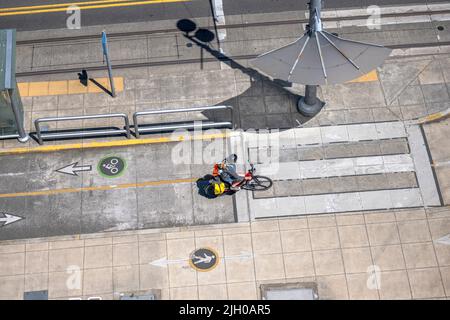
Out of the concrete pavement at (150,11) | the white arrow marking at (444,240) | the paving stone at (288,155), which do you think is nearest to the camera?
the white arrow marking at (444,240)

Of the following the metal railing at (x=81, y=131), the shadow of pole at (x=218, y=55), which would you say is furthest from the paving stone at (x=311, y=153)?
the metal railing at (x=81, y=131)

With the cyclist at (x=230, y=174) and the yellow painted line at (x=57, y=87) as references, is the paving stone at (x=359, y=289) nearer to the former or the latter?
the cyclist at (x=230, y=174)

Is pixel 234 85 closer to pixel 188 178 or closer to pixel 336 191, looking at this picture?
pixel 188 178

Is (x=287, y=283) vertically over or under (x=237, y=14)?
under

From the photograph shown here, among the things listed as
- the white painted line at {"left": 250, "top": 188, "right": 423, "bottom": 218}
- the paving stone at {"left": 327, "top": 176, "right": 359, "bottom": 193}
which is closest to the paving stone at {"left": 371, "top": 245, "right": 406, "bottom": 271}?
the white painted line at {"left": 250, "top": 188, "right": 423, "bottom": 218}
